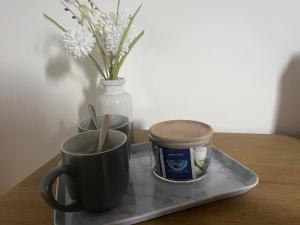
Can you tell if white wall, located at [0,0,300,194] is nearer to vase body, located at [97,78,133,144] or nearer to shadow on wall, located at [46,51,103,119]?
shadow on wall, located at [46,51,103,119]

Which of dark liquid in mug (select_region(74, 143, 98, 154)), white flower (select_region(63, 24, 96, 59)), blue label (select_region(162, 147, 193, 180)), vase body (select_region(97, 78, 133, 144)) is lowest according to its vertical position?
blue label (select_region(162, 147, 193, 180))

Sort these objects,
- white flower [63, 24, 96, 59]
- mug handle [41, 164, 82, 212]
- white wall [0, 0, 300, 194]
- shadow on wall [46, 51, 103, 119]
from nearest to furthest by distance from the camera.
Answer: mug handle [41, 164, 82, 212] < white flower [63, 24, 96, 59] < white wall [0, 0, 300, 194] < shadow on wall [46, 51, 103, 119]

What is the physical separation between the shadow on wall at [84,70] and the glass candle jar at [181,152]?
1.03ft

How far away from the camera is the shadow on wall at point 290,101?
61 cm

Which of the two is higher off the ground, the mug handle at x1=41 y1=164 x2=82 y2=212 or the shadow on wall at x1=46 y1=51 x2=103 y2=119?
the shadow on wall at x1=46 y1=51 x2=103 y2=119

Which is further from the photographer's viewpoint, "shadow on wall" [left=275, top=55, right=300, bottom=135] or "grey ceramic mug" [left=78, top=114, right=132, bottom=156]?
"shadow on wall" [left=275, top=55, right=300, bottom=135]

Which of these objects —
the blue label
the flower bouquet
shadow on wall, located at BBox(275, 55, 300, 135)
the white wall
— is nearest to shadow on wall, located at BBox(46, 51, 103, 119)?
the white wall

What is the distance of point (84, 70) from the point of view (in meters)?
0.72

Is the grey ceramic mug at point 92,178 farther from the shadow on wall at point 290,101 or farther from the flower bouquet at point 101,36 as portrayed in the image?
the shadow on wall at point 290,101

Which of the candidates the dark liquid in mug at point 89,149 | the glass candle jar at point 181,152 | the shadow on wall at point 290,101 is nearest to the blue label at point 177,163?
the glass candle jar at point 181,152

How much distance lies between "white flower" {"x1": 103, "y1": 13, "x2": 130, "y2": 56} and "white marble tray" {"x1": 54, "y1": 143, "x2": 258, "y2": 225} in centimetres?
23

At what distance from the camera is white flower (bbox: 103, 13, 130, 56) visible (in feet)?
1.67

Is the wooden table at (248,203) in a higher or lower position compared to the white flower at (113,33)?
lower

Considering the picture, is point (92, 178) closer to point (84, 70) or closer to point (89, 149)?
point (89, 149)
